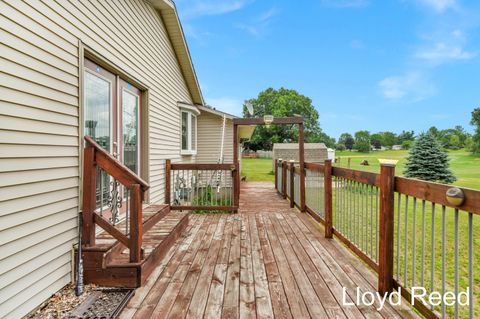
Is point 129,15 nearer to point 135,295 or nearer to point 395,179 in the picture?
point 135,295

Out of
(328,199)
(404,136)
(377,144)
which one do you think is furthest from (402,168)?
(377,144)

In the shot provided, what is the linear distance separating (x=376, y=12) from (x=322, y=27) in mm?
5717

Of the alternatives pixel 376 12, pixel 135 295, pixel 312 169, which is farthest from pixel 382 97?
pixel 135 295

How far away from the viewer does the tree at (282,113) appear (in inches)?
1431

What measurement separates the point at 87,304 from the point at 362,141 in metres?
77.0

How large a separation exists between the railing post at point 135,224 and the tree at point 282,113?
34.0 m

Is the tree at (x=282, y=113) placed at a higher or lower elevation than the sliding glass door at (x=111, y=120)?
higher

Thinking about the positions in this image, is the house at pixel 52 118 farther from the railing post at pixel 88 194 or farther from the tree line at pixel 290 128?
the tree line at pixel 290 128

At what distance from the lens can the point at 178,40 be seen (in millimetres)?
6367

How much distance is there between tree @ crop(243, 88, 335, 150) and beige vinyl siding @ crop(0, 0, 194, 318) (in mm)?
33730

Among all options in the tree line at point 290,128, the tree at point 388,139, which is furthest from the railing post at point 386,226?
the tree at point 388,139

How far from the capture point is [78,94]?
9.08 ft

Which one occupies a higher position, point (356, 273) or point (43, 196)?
point (43, 196)

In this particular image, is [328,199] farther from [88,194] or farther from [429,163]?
[429,163]
